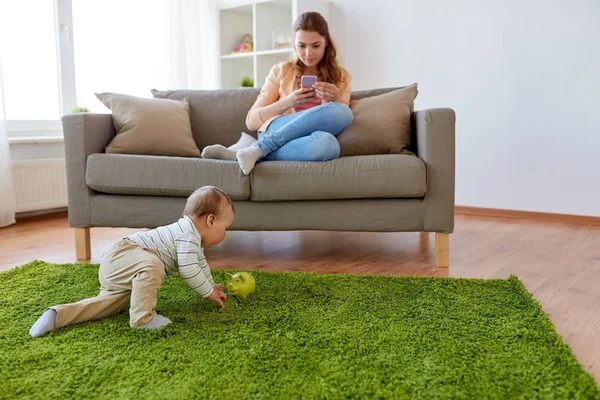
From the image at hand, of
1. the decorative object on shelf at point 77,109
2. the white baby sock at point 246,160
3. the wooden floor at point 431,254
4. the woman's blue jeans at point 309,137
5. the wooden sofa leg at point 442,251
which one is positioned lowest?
the wooden floor at point 431,254

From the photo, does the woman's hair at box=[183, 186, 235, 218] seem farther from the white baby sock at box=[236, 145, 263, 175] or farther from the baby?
the white baby sock at box=[236, 145, 263, 175]

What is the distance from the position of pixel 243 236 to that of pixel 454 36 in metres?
2.01

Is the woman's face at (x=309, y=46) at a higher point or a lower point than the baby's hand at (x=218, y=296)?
higher

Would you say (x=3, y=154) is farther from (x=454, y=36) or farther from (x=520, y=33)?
(x=520, y=33)

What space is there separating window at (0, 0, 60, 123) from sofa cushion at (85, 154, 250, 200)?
1.52 metres

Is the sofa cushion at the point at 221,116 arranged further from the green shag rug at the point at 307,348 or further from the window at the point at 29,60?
the window at the point at 29,60

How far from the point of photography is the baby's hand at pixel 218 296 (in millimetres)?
1633

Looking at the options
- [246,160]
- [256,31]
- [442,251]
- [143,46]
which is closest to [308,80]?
[246,160]

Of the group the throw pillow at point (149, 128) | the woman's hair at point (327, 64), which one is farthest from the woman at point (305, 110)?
the throw pillow at point (149, 128)

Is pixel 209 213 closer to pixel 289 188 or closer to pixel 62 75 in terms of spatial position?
pixel 289 188

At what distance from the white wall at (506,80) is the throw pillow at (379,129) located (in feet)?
4.11

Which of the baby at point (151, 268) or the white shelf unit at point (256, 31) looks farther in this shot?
the white shelf unit at point (256, 31)

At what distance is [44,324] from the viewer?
146 cm

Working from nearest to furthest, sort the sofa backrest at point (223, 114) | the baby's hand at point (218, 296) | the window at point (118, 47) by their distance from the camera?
the baby's hand at point (218, 296) < the sofa backrest at point (223, 114) < the window at point (118, 47)
